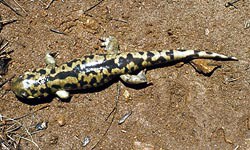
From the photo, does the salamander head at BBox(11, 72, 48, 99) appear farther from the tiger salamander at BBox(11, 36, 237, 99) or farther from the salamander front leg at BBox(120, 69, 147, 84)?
the salamander front leg at BBox(120, 69, 147, 84)

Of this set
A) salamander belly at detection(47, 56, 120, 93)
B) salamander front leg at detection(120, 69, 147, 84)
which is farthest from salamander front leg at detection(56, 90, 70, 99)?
salamander front leg at detection(120, 69, 147, 84)

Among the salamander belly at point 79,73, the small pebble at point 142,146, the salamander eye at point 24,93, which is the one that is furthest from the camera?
the small pebble at point 142,146

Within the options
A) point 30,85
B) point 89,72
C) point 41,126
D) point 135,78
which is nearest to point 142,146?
point 135,78

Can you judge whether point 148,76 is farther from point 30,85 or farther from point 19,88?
point 19,88

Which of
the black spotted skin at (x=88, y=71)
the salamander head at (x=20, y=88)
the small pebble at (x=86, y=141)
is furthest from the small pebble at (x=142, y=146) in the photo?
the salamander head at (x=20, y=88)

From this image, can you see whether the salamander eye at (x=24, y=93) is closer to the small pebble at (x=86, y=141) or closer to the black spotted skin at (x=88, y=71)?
the black spotted skin at (x=88, y=71)

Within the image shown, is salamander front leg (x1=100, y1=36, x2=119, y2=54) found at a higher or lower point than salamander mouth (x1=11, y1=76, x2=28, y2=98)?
higher
